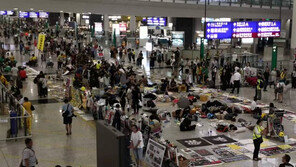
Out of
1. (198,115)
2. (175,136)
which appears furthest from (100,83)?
(175,136)

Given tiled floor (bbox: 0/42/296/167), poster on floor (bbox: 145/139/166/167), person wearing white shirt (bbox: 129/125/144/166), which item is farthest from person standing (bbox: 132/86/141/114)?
poster on floor (bbox: 145/139/166/167)

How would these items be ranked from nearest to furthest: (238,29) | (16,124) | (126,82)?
(16,124), (126,82), (238,29)

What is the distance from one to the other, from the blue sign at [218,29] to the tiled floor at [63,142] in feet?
38.9

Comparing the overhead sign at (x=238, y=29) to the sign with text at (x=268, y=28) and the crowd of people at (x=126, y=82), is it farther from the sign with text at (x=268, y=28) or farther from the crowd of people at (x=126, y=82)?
the crowd of people at (x=126, y=82)

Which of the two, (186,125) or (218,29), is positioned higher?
(218,29)

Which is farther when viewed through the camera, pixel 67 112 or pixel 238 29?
pixel 238 29

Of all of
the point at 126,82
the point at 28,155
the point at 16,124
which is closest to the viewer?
the point at 28,155

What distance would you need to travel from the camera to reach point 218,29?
1224 inches

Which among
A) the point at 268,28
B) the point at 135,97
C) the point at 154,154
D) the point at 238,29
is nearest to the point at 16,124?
the point at 135,97

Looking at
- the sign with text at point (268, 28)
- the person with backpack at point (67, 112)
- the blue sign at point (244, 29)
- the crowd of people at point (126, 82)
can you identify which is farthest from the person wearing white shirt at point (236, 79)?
the person with backpack at point (67, 112)

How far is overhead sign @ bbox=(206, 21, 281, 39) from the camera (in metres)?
31.1

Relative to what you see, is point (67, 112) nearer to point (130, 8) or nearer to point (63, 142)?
point (63, 142)

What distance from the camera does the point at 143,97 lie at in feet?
69.9

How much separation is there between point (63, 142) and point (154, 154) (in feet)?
18.4
